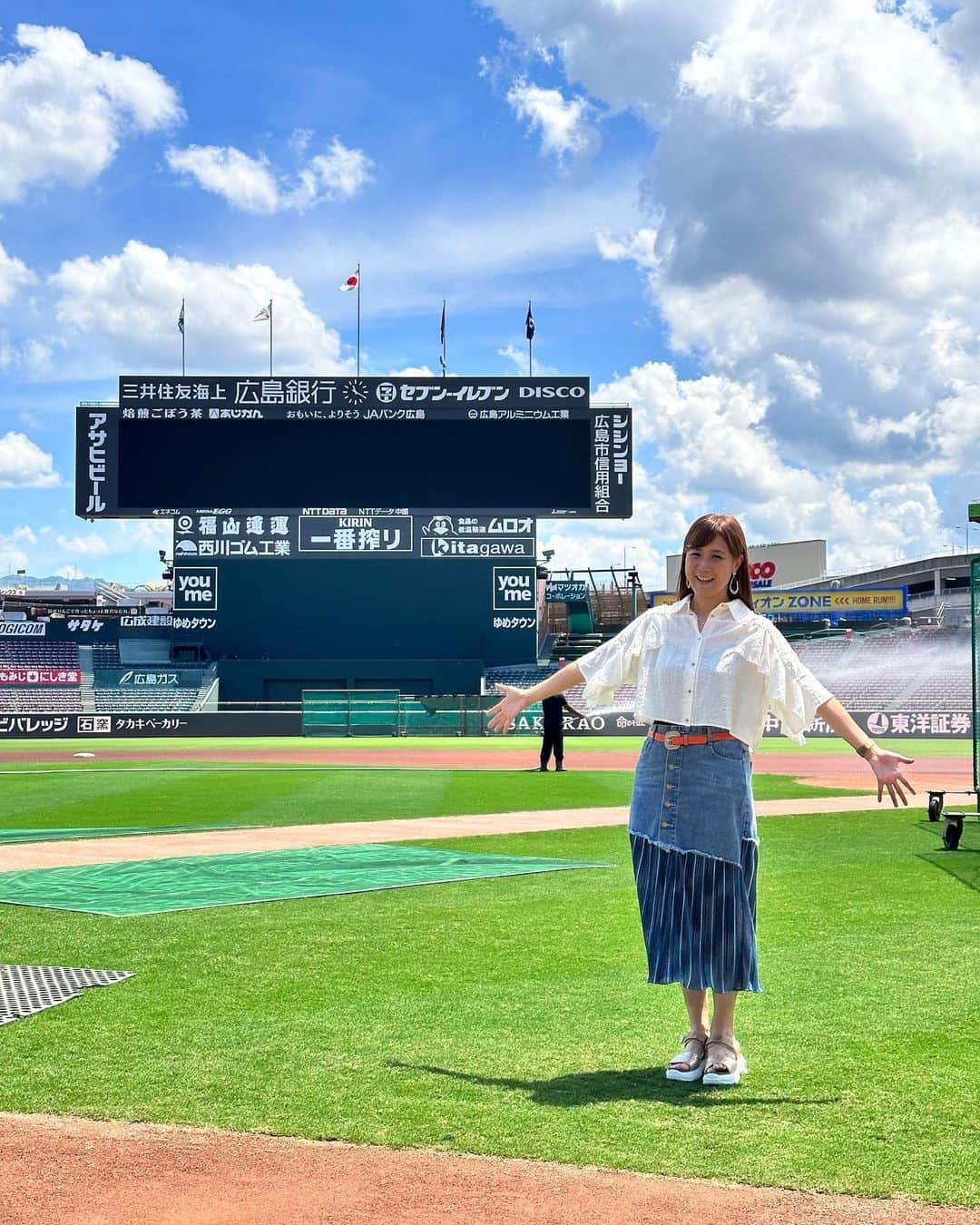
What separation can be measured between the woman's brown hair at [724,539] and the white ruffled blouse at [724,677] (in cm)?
8

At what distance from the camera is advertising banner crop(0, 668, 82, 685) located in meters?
59.5

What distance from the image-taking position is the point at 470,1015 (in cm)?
568

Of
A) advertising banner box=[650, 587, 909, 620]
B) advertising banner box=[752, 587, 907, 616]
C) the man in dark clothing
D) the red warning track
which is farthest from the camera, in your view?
advertising banner box=[752, 587, 907, 616]

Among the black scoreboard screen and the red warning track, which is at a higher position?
the black scoreboard screen

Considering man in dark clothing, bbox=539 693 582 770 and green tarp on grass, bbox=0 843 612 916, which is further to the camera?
man in dark clothing, bbox=539 693 582 770

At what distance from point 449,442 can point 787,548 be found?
223 ft

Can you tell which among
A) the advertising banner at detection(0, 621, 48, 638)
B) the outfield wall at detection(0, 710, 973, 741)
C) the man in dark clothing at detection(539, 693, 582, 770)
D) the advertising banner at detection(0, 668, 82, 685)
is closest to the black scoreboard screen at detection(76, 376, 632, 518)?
the advertising banner at detection(0, 668, 82, 685)

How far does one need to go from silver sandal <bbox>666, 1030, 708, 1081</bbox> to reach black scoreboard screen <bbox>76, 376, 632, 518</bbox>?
5022 centimetres

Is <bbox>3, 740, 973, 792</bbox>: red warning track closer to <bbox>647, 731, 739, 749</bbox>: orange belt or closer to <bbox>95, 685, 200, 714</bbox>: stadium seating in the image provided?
<bbox>95, 685, 200, 714</bbox>: stadium seating

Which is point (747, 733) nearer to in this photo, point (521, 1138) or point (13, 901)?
point (521, 1138)

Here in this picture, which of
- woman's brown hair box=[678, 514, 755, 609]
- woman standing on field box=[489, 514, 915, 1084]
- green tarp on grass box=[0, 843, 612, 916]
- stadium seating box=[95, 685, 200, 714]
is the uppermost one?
woman's brown hair box=[678, 514, 755, 609]

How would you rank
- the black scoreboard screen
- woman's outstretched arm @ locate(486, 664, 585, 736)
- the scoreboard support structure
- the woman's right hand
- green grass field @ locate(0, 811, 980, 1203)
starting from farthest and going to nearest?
1. the black scoreboard screen
2. the scoreboard support structure
3. the woman's right hand
4. woman's outstretched arm @ locate(486, 664, 585, 736)
5. green grass field @ locate(0, 811, 980, 1203)

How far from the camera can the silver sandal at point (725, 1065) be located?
15.2ft

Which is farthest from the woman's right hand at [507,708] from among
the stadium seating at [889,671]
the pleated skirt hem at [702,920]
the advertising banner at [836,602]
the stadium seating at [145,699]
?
the advertising banner at [836,602]
